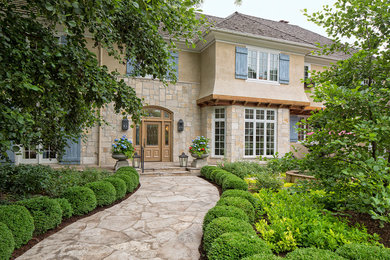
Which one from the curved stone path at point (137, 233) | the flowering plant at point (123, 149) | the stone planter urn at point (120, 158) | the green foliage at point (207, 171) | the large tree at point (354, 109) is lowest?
the curved stone path at point (137, 233)

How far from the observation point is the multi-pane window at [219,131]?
1042cm

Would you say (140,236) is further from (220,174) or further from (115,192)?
(220,174)

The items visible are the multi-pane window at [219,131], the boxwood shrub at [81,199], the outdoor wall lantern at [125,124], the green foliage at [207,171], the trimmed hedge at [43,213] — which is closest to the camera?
the trimmed hedge at [43,213]

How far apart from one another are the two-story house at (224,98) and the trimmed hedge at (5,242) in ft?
23.2

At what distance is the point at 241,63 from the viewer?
33.4 ft

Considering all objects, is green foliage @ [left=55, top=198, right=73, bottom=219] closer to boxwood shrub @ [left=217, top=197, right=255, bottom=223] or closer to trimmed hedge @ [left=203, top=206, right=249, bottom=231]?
trimmed hedge @ [left=203, top=206, right=249, bottom=231]

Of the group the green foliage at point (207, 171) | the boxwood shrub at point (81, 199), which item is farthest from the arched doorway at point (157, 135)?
the boxwood shrub at point (81, 199)

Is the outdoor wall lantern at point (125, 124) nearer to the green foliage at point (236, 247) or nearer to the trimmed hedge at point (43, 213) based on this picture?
the trimmed hedge at point (43, 213)

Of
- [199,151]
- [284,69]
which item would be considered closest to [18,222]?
[199,151]

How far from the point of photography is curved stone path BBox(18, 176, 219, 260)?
2830mm

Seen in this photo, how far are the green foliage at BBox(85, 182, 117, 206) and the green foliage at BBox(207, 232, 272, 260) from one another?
306cm

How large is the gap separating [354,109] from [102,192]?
4.55 m

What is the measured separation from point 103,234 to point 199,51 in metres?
9.57

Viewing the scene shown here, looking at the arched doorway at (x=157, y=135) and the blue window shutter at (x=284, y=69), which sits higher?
the blue window shutter at (x=284, y=69)
